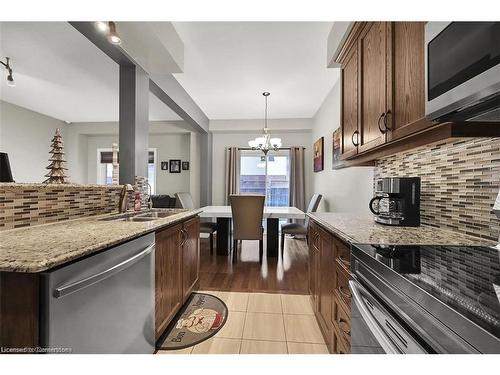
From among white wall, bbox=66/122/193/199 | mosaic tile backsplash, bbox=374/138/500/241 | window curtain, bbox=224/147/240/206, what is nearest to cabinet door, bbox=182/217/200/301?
mosaic tile backsplash, bbox=374/138/500/241

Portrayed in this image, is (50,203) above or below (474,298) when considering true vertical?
above

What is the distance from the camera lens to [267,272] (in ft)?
10.2

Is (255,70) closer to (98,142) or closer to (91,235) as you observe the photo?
(91,235)

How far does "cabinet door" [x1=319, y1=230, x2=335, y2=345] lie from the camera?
1463 mm

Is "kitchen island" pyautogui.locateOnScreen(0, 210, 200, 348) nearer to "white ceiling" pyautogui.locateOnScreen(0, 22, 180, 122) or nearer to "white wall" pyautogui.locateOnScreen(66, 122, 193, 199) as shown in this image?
"white ceiling" pyautogui.locateOnScreen(0, 22, 180, 122)

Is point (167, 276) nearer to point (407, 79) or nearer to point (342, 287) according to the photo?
point (342, 287)

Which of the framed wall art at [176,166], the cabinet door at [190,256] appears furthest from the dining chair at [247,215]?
the framed wall art at [176,166]

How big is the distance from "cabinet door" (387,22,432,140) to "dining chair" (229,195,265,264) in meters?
2.30

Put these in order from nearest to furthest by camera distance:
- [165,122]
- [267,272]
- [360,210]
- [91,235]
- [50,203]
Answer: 1. [91,235]
2. [50,203]
3. [360,210]
4. [267,272]
5. [165,122]

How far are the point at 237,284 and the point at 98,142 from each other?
572 cm

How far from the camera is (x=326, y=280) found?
1.57m

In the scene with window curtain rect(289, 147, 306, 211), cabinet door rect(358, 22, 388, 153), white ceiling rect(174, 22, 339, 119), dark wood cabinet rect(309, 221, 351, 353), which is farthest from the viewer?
window curtain rect(289, 147, 306, 211)

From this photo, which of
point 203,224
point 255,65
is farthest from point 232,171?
point 255,65
